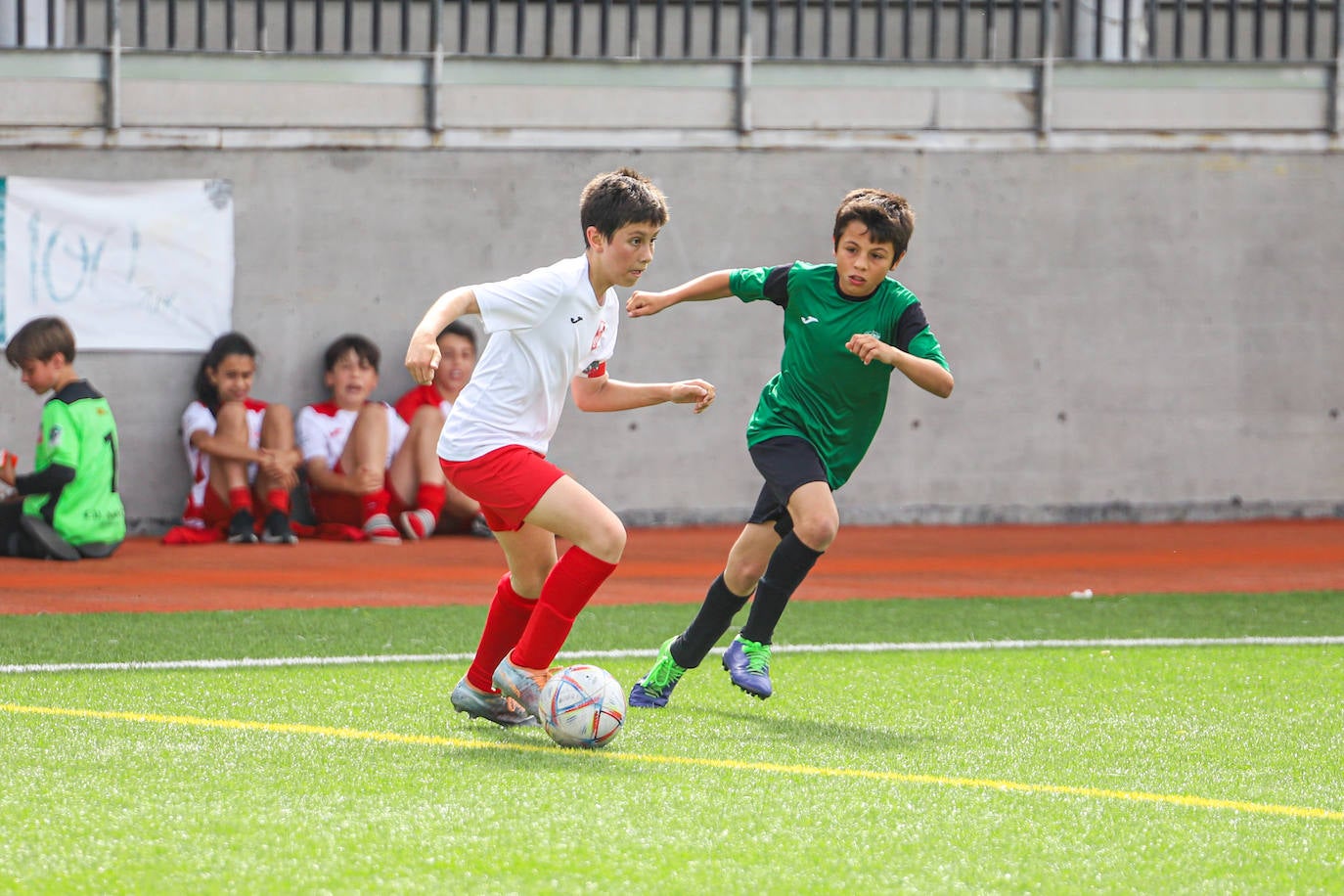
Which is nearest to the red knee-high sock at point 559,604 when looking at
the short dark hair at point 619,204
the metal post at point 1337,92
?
the short dark hair at point 619,204

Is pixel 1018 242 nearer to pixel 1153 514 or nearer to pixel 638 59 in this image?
pixel 1153 514

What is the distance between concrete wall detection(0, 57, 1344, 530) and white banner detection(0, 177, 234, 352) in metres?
0.15

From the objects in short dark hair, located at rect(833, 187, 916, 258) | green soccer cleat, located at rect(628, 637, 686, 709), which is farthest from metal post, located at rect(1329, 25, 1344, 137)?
green soccer cleat, located at rect(628, 637, 686, 709)

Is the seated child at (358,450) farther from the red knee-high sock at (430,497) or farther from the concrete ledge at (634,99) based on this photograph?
the concrete ledge at (634,99)

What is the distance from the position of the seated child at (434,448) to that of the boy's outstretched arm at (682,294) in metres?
6.39

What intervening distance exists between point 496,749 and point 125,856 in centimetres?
145

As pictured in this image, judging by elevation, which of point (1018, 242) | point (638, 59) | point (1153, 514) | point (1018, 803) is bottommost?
point (1153, 514)

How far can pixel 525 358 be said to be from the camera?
16.5 feet

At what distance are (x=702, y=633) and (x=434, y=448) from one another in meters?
6.85

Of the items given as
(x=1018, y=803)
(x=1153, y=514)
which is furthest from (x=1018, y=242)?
(x=1018, y=803)

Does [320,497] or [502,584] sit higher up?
[502,584]

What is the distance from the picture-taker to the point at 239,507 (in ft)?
38.6

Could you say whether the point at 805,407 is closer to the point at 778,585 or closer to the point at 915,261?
the point at 778,585

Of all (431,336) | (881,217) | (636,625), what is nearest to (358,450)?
(636,625)
